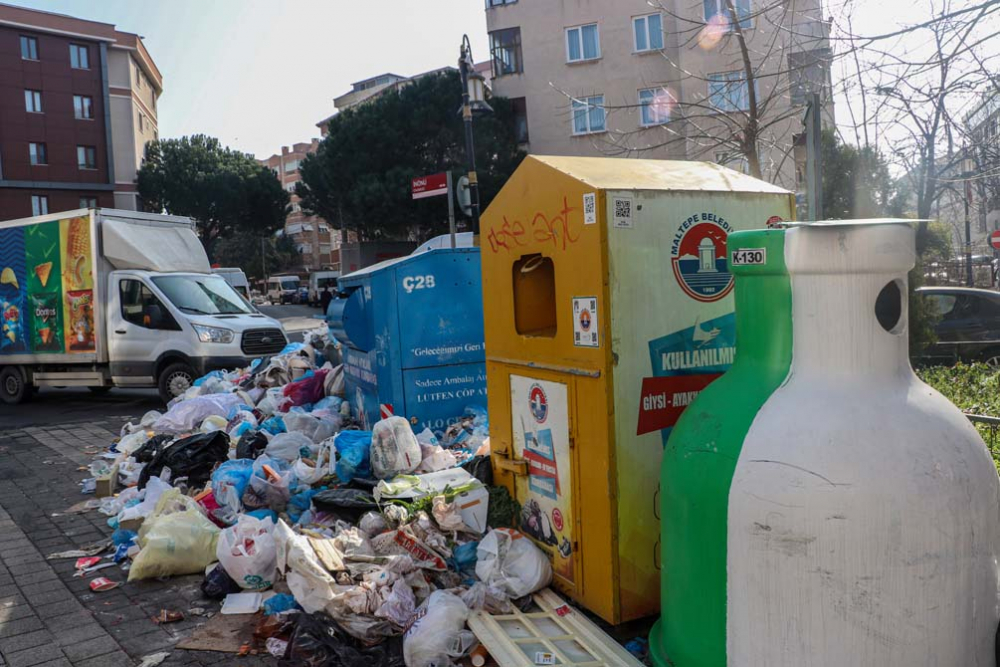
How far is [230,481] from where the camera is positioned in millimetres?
5281

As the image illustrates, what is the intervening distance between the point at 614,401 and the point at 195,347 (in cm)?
901

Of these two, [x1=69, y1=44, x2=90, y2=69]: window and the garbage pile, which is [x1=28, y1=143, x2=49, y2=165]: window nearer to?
[x1=69, y1=44, x2=90, y2=69]: window

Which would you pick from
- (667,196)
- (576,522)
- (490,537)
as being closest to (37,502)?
(490,537)

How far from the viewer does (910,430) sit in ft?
7.14

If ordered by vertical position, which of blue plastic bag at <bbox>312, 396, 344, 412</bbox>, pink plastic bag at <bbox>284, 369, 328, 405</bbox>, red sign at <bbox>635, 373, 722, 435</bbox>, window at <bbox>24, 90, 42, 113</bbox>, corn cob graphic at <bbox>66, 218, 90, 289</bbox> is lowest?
blue plastic bag at <bbox>312, 396, 344, 412</bbox>

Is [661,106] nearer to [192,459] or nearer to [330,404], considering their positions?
[330,404]

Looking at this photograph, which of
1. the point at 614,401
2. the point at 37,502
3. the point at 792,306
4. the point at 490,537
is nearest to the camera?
the point at 792,306

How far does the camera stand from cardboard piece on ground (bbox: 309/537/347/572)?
391cm

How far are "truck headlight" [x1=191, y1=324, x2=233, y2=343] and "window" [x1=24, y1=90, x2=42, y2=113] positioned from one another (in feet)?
121

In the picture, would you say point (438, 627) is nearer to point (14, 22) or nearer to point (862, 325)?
point (862, 325)

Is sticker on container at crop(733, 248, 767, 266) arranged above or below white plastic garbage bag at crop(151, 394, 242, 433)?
above

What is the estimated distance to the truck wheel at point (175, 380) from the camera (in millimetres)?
11203

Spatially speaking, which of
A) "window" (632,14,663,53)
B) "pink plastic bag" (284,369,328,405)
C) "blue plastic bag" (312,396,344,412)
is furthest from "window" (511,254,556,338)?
"window" (632,14,663,53)

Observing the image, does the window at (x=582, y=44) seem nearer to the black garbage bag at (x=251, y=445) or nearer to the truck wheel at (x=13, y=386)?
the truck wheel at (x=13, y=386)
